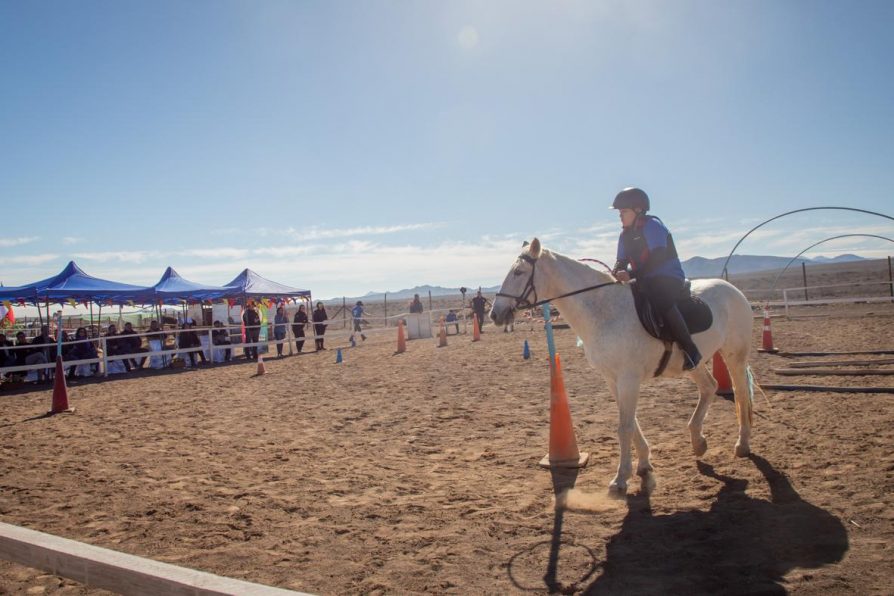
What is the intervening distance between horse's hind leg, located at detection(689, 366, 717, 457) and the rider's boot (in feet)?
2.54

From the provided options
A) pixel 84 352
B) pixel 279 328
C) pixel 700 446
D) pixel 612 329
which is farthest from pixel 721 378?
pixel 84 352

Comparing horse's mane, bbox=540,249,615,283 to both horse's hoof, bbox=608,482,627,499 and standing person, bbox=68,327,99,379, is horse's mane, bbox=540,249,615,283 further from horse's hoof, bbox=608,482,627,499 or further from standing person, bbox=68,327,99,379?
standing person, bbox=68,327,99,379

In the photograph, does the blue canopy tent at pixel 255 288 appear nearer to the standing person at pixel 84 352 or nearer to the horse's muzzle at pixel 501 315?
the standing person at pixel 84 352

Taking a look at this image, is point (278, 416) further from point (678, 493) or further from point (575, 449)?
point (678, 493)

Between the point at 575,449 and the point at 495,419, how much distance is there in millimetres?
2643

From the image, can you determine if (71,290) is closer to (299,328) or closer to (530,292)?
(299,328)

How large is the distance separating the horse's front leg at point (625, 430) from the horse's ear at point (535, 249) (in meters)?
1.47

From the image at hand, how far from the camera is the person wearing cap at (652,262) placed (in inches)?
207

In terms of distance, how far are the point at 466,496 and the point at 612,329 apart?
2123mm

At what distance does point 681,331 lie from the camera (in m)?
5.24

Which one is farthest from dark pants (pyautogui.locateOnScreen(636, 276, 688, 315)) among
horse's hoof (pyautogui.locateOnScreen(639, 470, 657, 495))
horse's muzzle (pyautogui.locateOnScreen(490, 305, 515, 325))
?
horse's hoof (pyautogui.locateOnScreen(639, 470, 657, 495))

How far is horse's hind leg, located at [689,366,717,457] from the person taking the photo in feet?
18.9

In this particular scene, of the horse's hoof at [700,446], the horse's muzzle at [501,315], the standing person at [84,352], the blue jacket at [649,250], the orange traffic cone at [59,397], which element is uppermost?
the blue jacket at [649,250]

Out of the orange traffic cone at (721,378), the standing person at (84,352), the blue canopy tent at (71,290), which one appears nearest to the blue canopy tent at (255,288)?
the blue canopy tent at (71,290)
